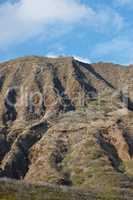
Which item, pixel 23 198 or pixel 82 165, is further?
pixel 82 165

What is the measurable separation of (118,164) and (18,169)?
33936 millimetres

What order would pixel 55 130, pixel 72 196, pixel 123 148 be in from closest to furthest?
pixel 72 196, pixel 123 148, pixel 55 130

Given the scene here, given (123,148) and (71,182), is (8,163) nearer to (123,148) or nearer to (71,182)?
(71,182)

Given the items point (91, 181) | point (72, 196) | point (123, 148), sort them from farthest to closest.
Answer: point (123, 148) → point (91, 181) → point (72, 196)

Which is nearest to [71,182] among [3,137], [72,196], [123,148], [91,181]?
[91,181]

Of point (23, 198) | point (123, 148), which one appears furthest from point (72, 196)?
point (123, 148)

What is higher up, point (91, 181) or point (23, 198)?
point (23, 198)

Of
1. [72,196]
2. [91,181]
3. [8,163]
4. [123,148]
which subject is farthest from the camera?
[123,148]

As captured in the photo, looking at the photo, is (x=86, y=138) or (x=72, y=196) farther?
(x=86, y=138)


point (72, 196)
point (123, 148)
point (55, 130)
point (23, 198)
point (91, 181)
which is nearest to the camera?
point (23, 198)

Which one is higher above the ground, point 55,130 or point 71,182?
point 55,130

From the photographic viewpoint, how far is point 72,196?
6228cm

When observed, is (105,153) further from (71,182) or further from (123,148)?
(71,182)

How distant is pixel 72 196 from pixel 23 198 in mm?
10395
